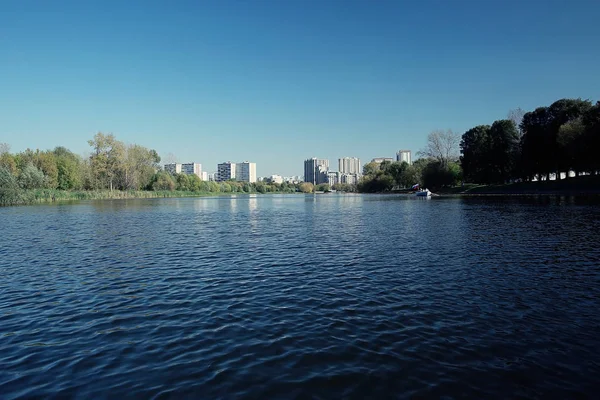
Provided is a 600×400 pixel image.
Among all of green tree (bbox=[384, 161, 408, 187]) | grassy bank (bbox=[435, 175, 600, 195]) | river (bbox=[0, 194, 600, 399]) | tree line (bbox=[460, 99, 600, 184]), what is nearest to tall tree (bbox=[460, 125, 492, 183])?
tree line (bbox=[460, 99, 600, 184])

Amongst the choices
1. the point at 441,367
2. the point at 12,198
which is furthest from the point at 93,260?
the point at 12,198

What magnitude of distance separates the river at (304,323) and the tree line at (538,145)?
6577cm

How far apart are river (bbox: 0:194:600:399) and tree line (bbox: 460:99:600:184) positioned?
6577 cm

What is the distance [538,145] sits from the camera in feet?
298

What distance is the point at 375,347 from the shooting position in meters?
8.55

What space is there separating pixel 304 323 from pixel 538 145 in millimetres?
100261

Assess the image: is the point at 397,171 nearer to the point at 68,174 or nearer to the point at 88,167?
the point at 88,167

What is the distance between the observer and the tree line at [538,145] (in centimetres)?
7300

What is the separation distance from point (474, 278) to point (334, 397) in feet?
33.6

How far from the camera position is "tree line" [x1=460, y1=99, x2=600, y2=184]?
73000mm

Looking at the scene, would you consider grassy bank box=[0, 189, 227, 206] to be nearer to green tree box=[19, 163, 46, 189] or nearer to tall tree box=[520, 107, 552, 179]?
green tree box=[19, 163, 46, 189]

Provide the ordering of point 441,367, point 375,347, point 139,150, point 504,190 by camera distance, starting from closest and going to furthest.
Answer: point 441,367, point 375,347, point 504,190, point 139,150

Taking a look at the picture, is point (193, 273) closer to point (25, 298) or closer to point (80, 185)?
point (25, 298)

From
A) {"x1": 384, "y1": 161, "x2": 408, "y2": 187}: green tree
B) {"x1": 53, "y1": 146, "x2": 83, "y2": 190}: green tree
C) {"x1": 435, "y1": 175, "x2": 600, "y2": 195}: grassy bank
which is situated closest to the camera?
{"x1": 435, "y1": 175, "x2": 600, "y2": 195}: grassy bank
